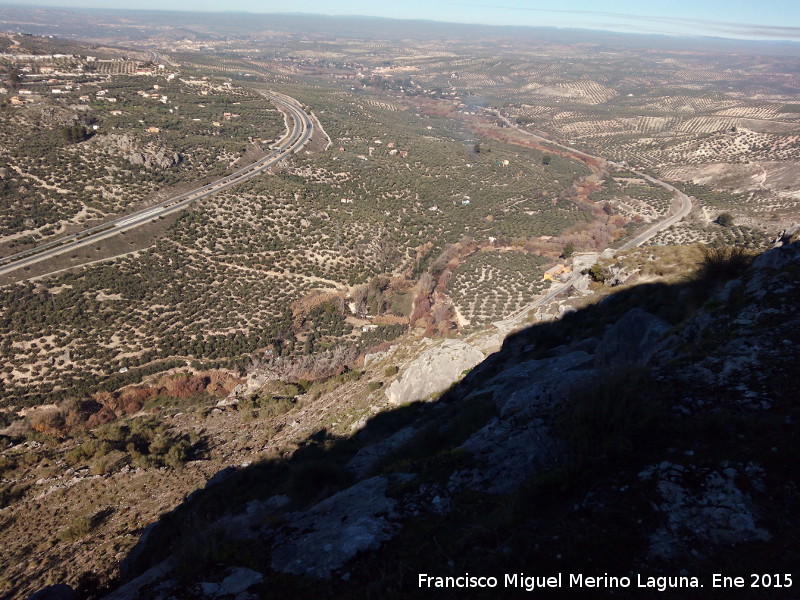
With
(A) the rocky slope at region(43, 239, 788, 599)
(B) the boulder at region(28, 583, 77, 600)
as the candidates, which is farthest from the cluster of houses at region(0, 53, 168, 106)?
(A) the rocky slope at region(43, 239, 788, 599)

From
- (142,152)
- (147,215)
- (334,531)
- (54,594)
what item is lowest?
(54,594)

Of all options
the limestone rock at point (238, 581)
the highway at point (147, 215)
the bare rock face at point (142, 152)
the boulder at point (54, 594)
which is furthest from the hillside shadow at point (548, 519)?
the bare rock face at point (142, 152)

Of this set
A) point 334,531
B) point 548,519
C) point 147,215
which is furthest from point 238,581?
point 147,215

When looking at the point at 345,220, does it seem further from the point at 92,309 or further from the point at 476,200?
the point at 92,309

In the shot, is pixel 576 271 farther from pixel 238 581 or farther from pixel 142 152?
pixel 142 152

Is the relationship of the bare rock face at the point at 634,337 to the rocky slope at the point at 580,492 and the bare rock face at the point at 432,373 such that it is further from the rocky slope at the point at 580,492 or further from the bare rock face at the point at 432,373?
the bare rock face at the point at 432,373

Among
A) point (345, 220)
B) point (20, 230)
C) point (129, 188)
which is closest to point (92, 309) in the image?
point (20, 230)
